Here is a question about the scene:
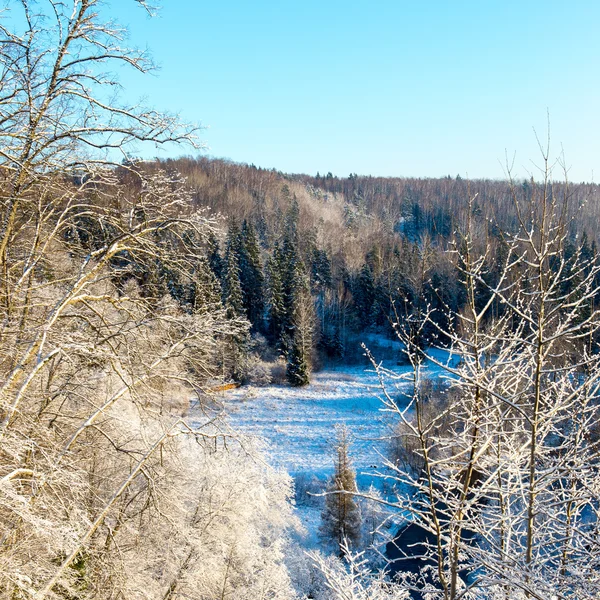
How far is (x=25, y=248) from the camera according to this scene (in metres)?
4.11

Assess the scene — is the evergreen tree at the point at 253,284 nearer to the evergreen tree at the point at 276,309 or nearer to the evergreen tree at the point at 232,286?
the evergreen tree at the point at 276,309

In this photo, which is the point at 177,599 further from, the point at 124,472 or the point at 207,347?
the point at 207,347

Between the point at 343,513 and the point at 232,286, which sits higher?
the point at 232,286

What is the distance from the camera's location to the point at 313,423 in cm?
2533

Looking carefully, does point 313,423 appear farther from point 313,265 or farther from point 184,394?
point 313,265

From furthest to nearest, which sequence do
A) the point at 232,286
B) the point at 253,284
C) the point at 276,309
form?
the point at 253,284
the point at 276,309
the point at 232,286

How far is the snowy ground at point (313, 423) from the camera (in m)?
19.2

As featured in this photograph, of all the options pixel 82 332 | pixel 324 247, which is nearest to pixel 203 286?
pixel 82 332

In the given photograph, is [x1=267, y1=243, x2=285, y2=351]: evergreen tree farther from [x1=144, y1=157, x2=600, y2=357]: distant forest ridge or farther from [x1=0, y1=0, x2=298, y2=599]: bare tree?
[x1=0, y1=0, x2=298, y2=599]: bare tree

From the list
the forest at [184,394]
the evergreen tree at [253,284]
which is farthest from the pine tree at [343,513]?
the evergreen tree at [253,284]

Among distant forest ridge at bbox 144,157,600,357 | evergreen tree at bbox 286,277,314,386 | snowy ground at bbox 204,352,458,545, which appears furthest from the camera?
distant forest ridge at bbox 144,157,600,357

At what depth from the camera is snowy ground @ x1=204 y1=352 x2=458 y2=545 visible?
19.2 metres

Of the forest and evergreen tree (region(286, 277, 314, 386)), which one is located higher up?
the forest

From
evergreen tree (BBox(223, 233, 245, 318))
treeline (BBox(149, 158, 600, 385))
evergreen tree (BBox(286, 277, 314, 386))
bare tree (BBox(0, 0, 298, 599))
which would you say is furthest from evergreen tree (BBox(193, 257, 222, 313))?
evergreen tree (BBox(223, 233, 245, 318))
